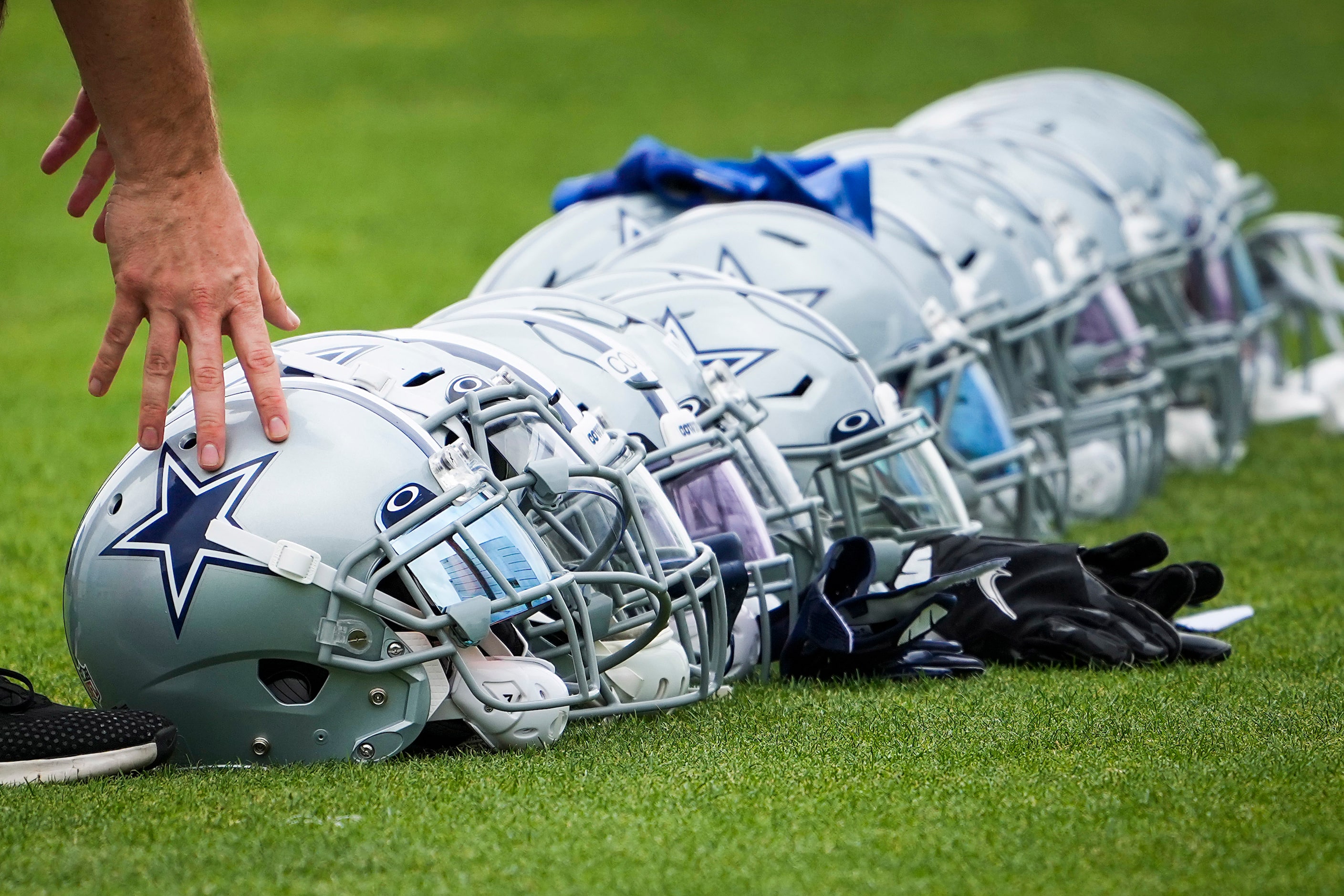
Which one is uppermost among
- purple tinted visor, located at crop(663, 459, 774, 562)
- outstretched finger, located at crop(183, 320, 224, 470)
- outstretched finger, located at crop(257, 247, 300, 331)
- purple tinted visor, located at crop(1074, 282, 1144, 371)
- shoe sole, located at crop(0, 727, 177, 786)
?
outstretched finger, located at crop(257, 247, 300, 331)

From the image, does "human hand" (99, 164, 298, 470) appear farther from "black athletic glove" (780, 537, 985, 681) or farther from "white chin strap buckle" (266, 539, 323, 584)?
"black athletic glove" (780, 537, 985, 681)

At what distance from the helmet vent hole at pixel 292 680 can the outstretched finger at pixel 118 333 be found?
0.53 metres

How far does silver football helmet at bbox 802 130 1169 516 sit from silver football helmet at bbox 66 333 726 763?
7.51 feet

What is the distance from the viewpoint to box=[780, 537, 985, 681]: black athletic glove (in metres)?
3.36

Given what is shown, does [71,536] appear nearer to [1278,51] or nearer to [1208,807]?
[1208,807]

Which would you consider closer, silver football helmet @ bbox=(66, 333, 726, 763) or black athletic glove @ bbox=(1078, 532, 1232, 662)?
silver football helmet @ bbox=(66, 333, 726, 763)

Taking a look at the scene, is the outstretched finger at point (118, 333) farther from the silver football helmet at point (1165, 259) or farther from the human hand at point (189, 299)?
the silver football helmet at point (1165, 259)

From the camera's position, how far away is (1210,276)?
7.06 m

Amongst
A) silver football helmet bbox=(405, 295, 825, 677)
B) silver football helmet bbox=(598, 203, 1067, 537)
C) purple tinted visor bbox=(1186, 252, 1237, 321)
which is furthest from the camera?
purple tinted visor bbox=(1186, 252, 1237, 321)

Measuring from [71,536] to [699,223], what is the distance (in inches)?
89.5

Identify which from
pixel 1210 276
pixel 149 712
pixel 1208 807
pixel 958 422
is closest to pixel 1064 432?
pixel 958 422

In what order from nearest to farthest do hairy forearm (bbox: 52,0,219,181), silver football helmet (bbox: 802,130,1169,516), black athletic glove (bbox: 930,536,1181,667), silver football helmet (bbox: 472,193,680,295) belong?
hairy forearm (bbox: 52,0,219,181) → black athletic glove (bbox: 930,536,1181,667) → silver football helmet (bbox: 472,193,680,295) → silver football helmet (bbox: 802,130,1169,516)

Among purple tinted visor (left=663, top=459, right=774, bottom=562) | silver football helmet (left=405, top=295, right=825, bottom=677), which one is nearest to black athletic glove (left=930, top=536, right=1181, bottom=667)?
silver football helmet (left=405, top=295, right=825, bottom=677)

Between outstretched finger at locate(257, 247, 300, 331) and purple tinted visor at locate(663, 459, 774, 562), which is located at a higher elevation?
outstretched finger at locate(257, 247, 300, 331)
